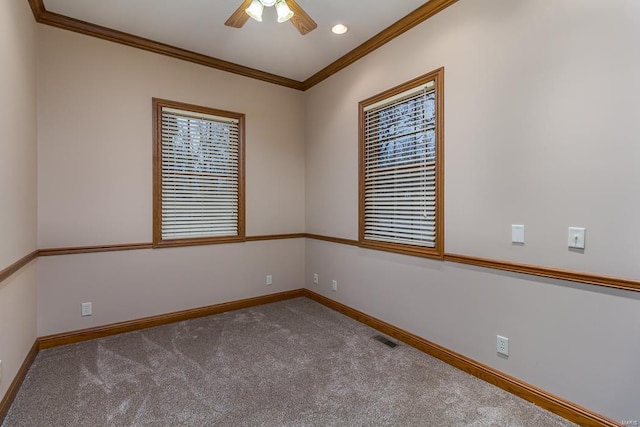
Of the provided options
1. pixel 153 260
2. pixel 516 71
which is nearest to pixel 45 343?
pixel 153 260

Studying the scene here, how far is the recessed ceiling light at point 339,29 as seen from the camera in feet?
9.43

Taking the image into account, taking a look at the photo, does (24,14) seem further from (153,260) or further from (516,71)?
(516,71)

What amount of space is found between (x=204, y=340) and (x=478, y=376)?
2.35 meters

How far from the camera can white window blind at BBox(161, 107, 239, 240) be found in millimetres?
3352

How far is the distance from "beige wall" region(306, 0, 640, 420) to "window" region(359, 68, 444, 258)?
0.39 ft

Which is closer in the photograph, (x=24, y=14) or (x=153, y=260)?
(x=24, y=14)

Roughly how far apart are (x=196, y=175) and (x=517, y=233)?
10.3ft

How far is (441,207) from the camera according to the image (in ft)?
8.35

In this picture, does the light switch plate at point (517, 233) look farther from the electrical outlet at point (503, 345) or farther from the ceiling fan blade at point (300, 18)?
the ceiling fan blade at point (300, 18)

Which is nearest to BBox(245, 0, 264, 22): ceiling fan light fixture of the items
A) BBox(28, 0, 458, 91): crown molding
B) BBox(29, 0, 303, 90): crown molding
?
BBox(28, 0, 458, 91): crown molding

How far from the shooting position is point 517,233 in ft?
6.78

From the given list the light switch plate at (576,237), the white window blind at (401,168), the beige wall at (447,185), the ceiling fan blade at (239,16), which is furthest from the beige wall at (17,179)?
the light switch plate at (576,237)

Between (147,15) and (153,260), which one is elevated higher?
(147,15)

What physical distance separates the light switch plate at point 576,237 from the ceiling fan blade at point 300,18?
2.22 meters
